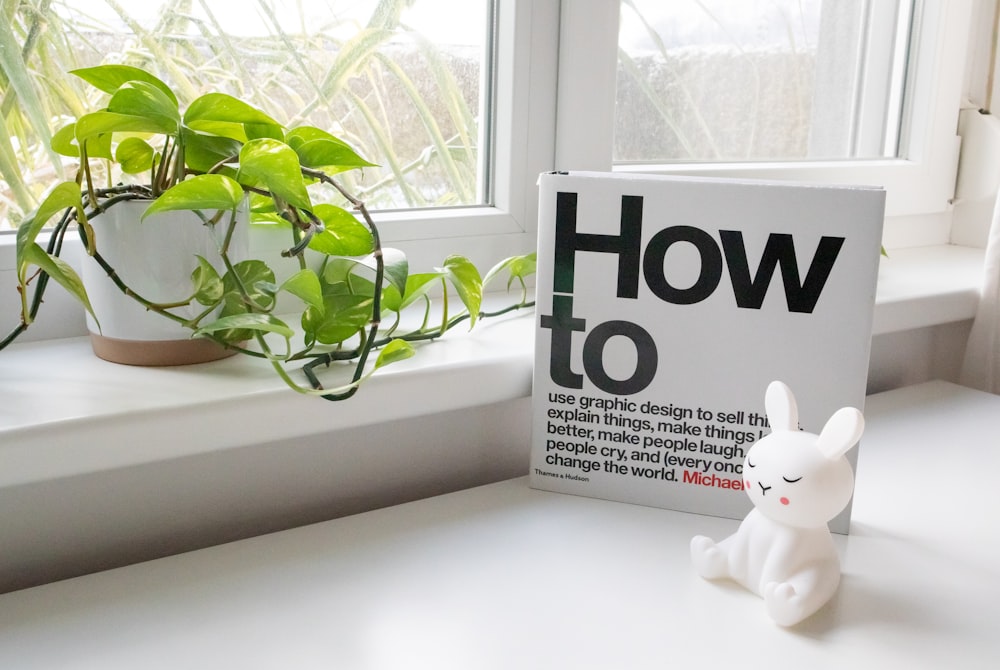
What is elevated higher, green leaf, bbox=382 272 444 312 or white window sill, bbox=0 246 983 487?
green leaf, bbox=382 272 444 312

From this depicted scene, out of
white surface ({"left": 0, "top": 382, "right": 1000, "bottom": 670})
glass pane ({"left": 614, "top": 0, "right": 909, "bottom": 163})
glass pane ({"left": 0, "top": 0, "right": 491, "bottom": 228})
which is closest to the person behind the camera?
white surface ({"left": 0, "top": 382, "right": 1000, "bottom": 670})

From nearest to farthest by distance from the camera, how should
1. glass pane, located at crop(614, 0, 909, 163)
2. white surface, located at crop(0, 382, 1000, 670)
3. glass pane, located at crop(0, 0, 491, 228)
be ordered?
white surface, located at crop(0, 382, 1000, 670) < glass pane, located at crop(0, 0, 491, 228) < glass pane, located at crop(614, 0, 909, 163)

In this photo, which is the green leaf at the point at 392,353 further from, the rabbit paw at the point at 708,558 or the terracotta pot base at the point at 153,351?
the rabbit paw at the point at 708,558

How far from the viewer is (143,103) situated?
602 mm

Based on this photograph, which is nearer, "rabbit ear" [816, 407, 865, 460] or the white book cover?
"rabbit ear" [816, 407, 865, 460]

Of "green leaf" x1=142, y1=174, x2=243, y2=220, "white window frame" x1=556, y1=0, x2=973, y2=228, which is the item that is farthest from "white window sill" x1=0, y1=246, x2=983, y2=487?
"white window frame" x1=556, y1=0, x2=973, y2=228

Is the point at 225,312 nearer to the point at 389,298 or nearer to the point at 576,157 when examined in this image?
the point at 389,298

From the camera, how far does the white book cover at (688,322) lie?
0.68 m

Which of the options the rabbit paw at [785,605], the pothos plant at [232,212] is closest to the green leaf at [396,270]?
the pothos plant at [232,212]

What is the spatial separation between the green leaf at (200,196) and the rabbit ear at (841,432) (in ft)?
1.35

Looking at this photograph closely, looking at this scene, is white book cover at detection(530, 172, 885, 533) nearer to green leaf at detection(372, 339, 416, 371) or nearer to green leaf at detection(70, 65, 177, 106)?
green leaf at detection(372, 339, 416, 371)

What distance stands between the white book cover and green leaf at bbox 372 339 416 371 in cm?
11

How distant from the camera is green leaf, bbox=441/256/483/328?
80 centimetres

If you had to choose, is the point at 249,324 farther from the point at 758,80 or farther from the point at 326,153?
the point at 758,80
